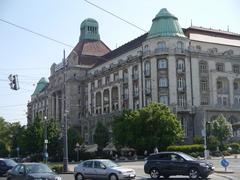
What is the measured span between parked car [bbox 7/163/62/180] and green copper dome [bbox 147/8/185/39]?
62175mm

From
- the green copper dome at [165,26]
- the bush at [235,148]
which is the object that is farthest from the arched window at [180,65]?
the bush at [235,148]

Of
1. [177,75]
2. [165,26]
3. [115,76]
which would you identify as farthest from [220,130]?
[115,76]

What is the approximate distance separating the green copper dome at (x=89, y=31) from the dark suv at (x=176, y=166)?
94.5 m

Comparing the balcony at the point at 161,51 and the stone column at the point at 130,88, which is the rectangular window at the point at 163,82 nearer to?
the balcony at the point at 161,51

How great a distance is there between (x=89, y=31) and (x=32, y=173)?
335 ft

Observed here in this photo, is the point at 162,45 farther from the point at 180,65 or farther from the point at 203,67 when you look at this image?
the point at 203,67

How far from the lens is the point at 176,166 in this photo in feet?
97.0

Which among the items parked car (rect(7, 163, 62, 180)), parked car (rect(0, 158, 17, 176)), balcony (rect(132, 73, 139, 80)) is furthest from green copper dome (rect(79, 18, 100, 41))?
parked car (rect(7, 163, 62, 180))

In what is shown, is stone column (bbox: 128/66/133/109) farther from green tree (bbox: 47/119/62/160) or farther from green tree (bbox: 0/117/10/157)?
green tree (bbox: 0/117/10/157)

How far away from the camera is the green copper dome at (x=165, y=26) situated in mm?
85062

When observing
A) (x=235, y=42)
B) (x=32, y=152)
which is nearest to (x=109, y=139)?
(x=32, y=152)

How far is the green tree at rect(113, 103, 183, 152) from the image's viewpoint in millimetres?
66312

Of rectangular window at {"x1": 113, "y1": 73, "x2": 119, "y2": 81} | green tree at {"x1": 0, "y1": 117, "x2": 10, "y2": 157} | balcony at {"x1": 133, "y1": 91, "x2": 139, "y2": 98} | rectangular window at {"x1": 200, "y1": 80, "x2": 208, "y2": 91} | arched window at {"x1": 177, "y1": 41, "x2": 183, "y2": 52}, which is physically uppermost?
arched window at {"x1": 177, "y1": 41, "x2": 183, "y2": 52}

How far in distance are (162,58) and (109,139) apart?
1811 centimetres
